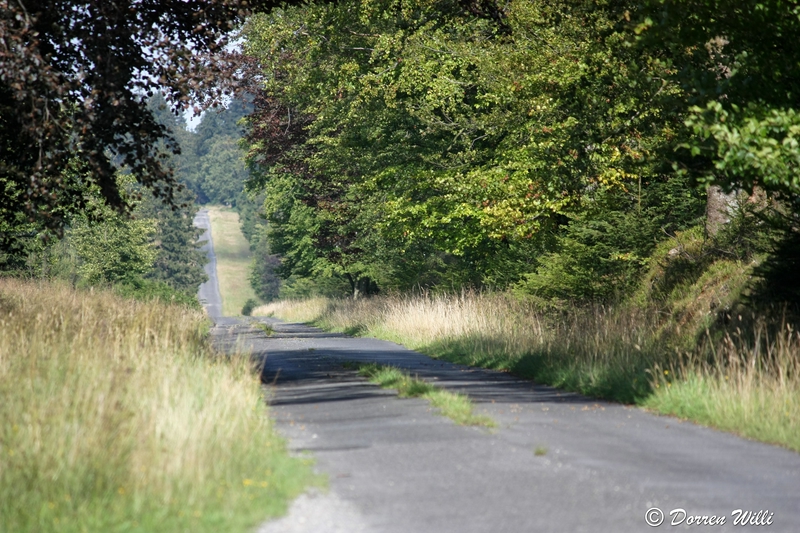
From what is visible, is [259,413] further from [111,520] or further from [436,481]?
[111,520]

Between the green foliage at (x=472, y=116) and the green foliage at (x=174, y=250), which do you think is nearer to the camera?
the green foliage at (x=472, y=116)

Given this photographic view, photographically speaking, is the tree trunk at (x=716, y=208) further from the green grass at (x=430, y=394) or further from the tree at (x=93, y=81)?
the tree at (x=93, y=81)

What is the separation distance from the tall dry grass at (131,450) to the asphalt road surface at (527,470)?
0.49 meters

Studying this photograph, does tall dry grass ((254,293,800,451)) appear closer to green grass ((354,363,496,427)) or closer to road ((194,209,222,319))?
green grass ((354,363,496,427))

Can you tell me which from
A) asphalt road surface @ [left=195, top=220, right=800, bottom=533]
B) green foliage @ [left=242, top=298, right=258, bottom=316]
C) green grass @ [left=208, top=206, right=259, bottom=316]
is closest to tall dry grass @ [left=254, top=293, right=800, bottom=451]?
asphalt road surface @ [left=195, top=220, right=800, bottom=533]


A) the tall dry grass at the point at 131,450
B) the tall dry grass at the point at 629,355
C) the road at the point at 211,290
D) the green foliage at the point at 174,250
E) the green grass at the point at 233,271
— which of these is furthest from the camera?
the green grass at the point at 233,271

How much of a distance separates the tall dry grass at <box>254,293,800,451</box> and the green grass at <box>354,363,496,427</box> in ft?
8.08

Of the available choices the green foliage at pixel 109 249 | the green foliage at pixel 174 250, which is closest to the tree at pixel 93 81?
the green foliage at pixel 109 249

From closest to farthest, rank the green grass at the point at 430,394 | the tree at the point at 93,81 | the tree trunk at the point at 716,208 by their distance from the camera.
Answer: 1. the green grass at the point at 430,394
2. the tree at the point at 93,81
3. the tree trunk at the point at 716,208

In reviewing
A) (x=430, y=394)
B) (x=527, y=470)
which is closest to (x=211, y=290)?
(x=430, y=394)

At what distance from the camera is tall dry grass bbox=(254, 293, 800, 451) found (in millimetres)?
11555

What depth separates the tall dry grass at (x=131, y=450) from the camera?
7.23 m

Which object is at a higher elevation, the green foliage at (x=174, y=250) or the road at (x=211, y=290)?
the green foliage at (x=174, y=250)

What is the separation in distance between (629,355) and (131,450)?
A: 32.0ft
